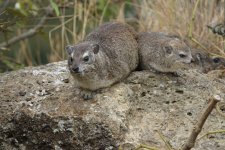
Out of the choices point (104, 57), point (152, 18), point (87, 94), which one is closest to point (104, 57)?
point (104, 57)

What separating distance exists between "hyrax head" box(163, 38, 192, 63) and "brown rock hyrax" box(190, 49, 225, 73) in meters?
0.63

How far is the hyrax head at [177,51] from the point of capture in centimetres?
610

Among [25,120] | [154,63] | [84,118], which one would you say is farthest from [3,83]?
[154,63]

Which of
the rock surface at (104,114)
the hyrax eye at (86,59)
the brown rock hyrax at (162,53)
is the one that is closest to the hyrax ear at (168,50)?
the brown rock hyrax at (162,53)

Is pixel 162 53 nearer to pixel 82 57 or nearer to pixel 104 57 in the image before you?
pixel 104 57

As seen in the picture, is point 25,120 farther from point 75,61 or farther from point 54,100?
point 75,61

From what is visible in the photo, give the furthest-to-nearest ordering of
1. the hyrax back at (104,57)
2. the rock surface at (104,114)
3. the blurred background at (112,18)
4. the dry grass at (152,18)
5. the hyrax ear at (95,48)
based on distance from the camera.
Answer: the dry grass at (152,18) < the blurred background at (112,18) < the hyrax ear at (95,48) < the hyrax back at (104,57) < the rock surface at (104,114)

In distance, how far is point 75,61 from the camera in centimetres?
543

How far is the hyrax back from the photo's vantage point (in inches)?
215

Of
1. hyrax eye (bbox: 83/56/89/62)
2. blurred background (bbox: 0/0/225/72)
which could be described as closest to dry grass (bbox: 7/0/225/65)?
blurred background (bbox: 0/0/225/72)

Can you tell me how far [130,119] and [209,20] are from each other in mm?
3000

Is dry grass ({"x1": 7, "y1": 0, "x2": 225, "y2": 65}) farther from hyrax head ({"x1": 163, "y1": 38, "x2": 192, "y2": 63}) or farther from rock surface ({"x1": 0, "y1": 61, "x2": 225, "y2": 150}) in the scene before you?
rock surface ({"x1": 0, "y1": 61, "x2": 225, "y2": 150})

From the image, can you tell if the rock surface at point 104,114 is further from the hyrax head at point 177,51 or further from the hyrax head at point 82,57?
the hyrax head at point 177,51

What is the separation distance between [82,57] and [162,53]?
107 cm
